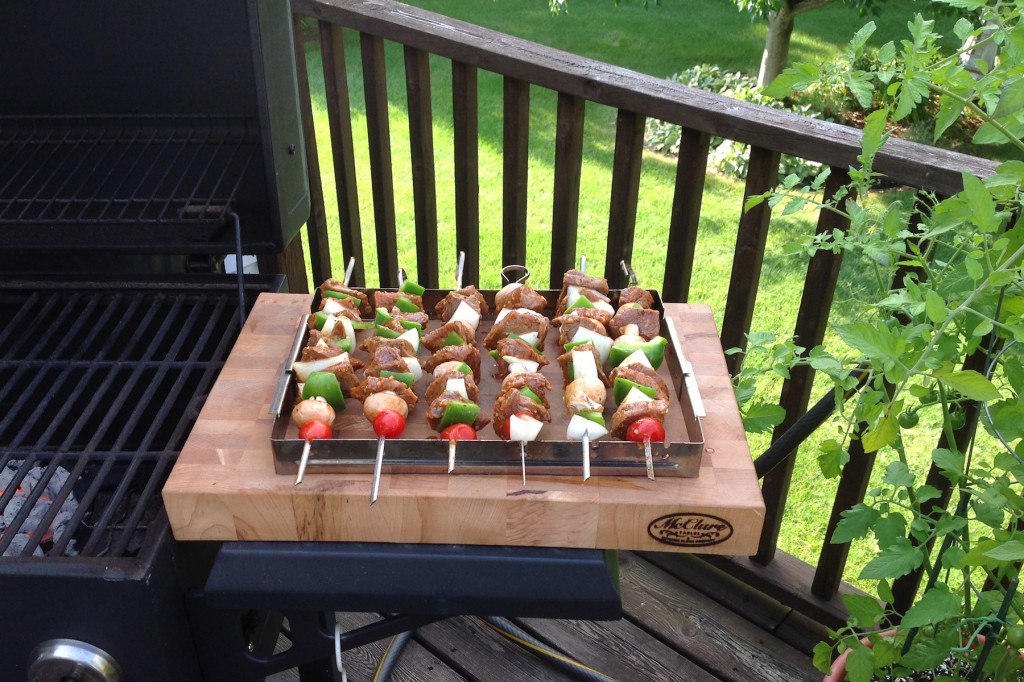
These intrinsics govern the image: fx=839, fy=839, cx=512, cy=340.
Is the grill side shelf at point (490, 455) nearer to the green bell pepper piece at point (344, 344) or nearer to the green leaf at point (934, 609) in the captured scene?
the green bell pepper piece at point (344, 344)

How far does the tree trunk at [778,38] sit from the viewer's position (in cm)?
531

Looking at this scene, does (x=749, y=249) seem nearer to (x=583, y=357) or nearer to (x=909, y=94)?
(x=583, y=357)

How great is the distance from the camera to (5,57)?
1772 mm

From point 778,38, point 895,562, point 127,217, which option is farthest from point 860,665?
point 778,38

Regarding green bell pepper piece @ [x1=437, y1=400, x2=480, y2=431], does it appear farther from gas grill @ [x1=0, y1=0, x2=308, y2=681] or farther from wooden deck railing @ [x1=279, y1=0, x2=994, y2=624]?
wooden deck railing @ [x1=279, y1=0, x2=994, y2=624]

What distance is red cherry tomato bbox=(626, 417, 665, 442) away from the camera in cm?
125

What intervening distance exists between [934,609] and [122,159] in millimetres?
1781

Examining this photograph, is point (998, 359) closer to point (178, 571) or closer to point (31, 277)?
point (178, 571)

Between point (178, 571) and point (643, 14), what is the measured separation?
25.3 ft

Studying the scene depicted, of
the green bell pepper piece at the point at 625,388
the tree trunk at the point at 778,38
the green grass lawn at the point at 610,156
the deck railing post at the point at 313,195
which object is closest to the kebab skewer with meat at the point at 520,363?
the green bell pepper piece at the point at 625,388

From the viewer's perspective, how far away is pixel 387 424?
1285 mm

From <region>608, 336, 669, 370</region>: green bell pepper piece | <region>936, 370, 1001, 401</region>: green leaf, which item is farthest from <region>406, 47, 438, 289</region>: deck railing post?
<region>936, 370, 1001, 401</region>: green leaf

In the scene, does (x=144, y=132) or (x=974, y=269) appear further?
(x=144, y=132)

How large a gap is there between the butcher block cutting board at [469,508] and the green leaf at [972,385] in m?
0.33
